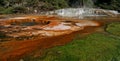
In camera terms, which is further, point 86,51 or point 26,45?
point 26,45

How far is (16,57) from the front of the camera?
12656 mm

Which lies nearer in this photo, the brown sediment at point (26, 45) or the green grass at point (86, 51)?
the green grass at point (86, 51)

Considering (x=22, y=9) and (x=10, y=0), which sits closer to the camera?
(x=22, y=9)

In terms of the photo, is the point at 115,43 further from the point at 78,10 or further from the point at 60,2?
the point at 60,2

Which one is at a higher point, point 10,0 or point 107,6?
point 10,0

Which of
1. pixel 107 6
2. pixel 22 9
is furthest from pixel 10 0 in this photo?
pixel 107 6

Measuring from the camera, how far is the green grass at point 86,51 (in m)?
12.8

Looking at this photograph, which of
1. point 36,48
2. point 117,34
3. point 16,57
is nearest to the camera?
point 16,57

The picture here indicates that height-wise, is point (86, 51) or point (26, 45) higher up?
point (26, 45)

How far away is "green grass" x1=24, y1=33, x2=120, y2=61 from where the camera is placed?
12812 millimetres

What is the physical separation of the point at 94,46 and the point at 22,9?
32.6 meters

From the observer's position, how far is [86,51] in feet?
45.9

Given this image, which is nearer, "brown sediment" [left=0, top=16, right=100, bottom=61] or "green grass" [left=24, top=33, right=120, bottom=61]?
"green grass" [left=24, top=33, right=120, bottom=61]

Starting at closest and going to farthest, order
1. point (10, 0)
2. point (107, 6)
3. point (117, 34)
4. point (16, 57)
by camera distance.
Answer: point (16, 57) → point (117, 34) → point (10, 0) → point (107, 6)
